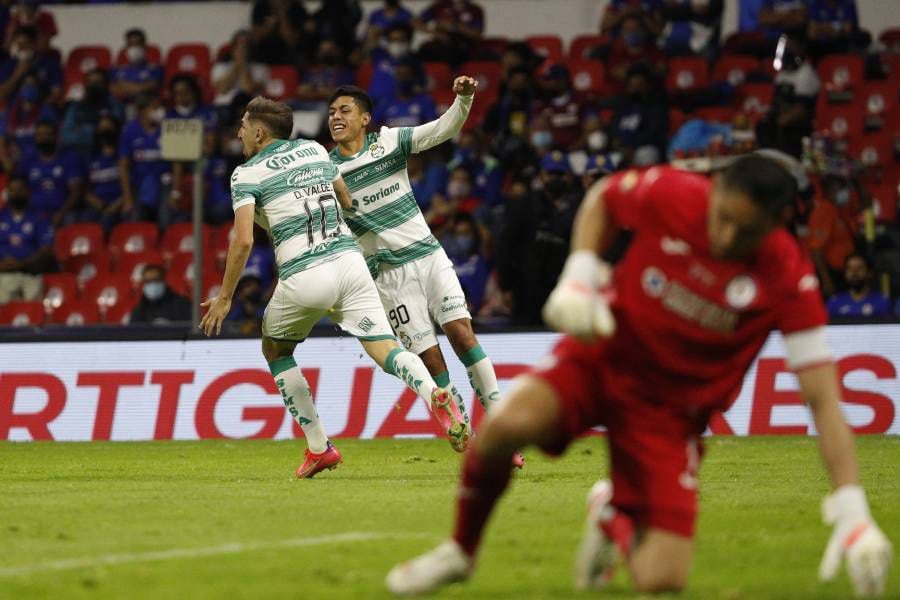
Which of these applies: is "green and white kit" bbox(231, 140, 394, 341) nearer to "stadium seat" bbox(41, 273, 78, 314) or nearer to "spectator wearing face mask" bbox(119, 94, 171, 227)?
"stadium seat" bbox(41, 273, 78, 314)

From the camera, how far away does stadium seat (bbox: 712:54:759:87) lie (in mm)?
20188

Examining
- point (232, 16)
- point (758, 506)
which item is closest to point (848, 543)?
point (758, 506)

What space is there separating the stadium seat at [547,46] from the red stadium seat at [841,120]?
381cm

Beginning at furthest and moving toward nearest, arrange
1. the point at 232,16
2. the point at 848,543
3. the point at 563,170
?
the point at 232,16 → the point at 563,170 → the point at 848,543

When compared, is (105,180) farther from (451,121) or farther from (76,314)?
(451,121)

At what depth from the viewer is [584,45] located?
2128 centimetres

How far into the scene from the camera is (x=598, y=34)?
2166 centimetres

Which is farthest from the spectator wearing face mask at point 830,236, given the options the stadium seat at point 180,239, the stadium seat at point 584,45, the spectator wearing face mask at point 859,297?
the stadium seat at point 180,239

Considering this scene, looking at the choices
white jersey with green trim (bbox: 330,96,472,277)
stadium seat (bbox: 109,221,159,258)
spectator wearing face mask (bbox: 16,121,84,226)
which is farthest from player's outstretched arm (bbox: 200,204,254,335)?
spectator wearing face mask (bbox: 16,121,84,226)

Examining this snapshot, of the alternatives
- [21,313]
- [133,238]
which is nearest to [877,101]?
[133,238]

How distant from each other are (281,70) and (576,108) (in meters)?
4.58

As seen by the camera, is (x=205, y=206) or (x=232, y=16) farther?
(x=232, y=16)

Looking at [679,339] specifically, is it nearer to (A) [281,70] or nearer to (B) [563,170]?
(B) [563,170]

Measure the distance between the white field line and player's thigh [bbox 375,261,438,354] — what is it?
4.26 meters
